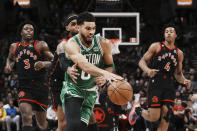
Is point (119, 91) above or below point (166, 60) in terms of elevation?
below

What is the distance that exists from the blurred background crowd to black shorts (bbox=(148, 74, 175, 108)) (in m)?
1.12

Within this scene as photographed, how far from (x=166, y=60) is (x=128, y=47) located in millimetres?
11326

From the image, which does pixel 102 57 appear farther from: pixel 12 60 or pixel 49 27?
pixel 49 27

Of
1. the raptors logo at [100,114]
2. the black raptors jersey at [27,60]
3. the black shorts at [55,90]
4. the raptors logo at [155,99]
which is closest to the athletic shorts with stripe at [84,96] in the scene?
the black shorts at [55,90]

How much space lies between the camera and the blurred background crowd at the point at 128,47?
39.2ft

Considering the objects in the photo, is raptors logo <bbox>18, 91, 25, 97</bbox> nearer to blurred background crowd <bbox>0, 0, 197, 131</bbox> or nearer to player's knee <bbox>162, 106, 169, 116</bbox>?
blurred background crowd <bbox>0, 0, 197, 131</bbox>

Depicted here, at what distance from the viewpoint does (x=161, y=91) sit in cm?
761

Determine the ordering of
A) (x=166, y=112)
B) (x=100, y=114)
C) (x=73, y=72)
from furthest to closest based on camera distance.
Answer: (x=100, y=114), (x=166, y=112), (x=73, y=72)

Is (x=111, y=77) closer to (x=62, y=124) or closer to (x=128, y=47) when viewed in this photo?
(x=62, y=124)

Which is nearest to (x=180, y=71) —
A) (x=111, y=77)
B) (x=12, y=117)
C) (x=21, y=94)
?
(x=21, y=94)

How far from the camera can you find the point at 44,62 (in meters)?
6.87

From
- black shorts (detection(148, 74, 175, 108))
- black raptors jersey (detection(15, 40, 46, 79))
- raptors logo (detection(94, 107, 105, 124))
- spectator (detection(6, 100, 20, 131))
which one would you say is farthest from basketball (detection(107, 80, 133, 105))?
spectator (detection(6, 100, 20, 131))

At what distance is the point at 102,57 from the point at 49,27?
624 inches

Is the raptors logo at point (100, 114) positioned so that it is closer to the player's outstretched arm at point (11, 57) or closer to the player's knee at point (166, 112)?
the player's knee at point (166, 112)
